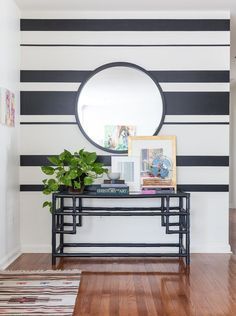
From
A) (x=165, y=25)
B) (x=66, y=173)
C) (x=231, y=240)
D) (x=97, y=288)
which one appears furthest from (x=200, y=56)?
(x=97, y=288)

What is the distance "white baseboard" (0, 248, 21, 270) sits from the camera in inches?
142

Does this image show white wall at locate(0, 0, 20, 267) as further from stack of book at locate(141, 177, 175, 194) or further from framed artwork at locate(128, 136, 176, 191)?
stack of book at locate(141, 177, 175, 194)

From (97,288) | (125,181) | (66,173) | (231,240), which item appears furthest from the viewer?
(231,240)

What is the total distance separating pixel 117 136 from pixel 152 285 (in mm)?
1632

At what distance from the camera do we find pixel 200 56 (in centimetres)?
424

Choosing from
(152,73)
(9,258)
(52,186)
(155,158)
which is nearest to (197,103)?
(152,73)

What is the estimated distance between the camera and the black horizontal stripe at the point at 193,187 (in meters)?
4.23

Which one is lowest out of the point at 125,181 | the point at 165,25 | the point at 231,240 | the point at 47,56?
the point at 231,240

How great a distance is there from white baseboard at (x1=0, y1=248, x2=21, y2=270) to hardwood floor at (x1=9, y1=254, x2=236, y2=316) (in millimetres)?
50

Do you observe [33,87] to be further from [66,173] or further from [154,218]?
[154,218]

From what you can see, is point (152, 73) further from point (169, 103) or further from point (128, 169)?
point (128, 169)

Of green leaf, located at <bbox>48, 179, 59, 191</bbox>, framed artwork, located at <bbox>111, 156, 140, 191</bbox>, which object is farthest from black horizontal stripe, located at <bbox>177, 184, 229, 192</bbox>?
green leaf, located at <bbox>48, 179, 59, 191</bbox>

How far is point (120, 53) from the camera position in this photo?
425 cm

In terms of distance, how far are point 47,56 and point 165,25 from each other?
1.23 m
